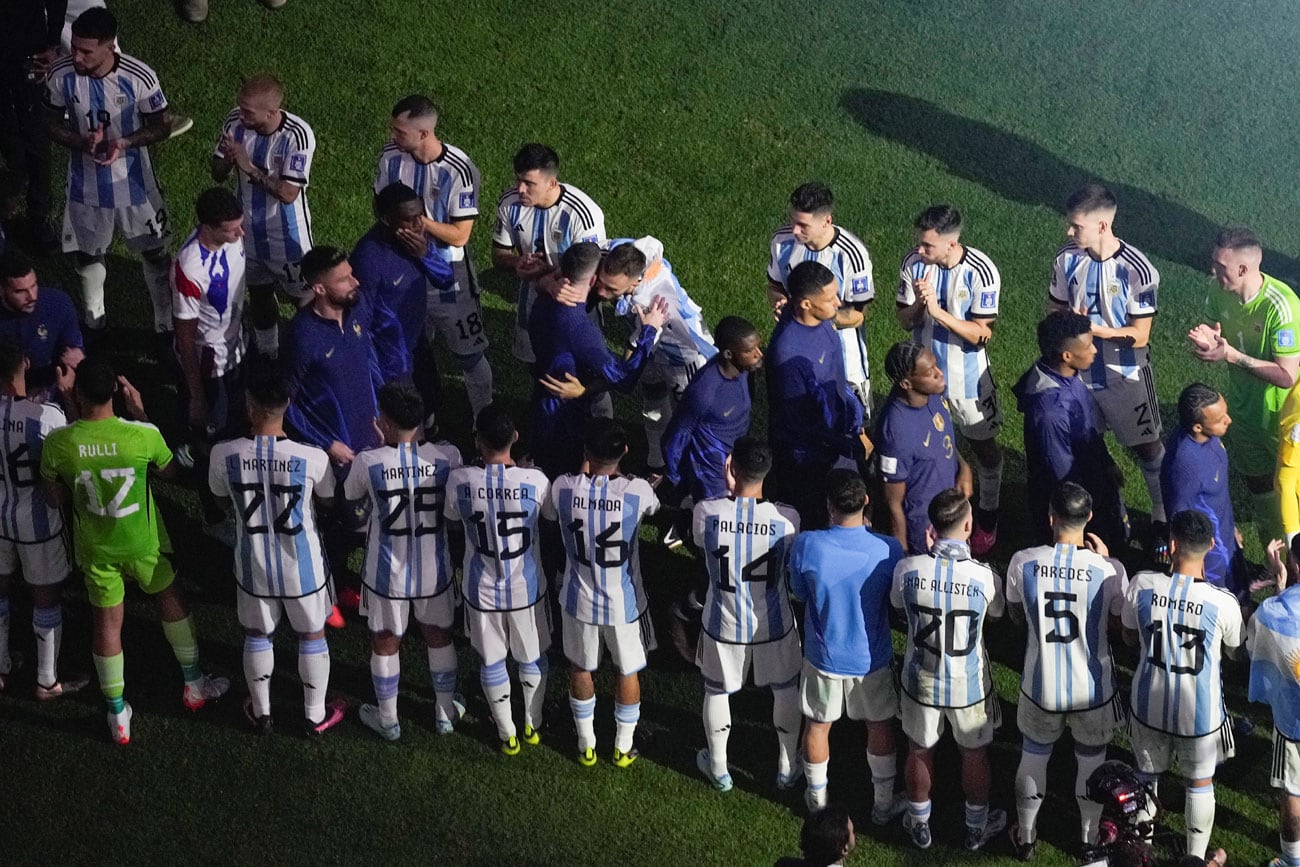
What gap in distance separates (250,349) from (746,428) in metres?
2.85

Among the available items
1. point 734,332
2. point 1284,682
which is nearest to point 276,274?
point 734,332

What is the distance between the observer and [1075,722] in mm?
6805

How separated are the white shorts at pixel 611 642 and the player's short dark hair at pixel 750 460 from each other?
2.52 ft

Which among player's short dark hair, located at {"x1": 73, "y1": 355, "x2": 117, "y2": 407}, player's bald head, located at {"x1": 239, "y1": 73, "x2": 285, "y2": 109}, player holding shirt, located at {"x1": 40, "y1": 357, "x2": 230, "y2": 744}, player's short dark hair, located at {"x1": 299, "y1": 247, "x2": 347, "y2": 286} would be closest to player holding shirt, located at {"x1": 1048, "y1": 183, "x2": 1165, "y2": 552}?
player's short dark hair, located at {"x1": 299, "y1": 247, "x2": 347, "y2": 286}

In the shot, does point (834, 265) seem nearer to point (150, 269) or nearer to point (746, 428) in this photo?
point (746, 428)

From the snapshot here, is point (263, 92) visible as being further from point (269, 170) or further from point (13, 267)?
point (13, 267)

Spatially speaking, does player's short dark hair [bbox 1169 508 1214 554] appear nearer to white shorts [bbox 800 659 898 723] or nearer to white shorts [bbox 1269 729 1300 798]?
white shorts [bbox 1269 729 1300 798]

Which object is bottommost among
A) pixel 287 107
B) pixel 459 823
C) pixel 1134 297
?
pixel 459 823

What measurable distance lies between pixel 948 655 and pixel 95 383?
3387 millimetres

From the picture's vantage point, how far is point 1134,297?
813cm

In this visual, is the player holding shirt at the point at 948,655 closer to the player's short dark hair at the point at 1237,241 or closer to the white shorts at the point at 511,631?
the white shorts at the point at 511,631

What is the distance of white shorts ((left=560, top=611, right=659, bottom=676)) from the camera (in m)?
7.09

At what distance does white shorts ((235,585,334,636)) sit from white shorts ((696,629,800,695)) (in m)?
1.53

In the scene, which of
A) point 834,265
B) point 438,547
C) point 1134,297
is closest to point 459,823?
point 438,547
